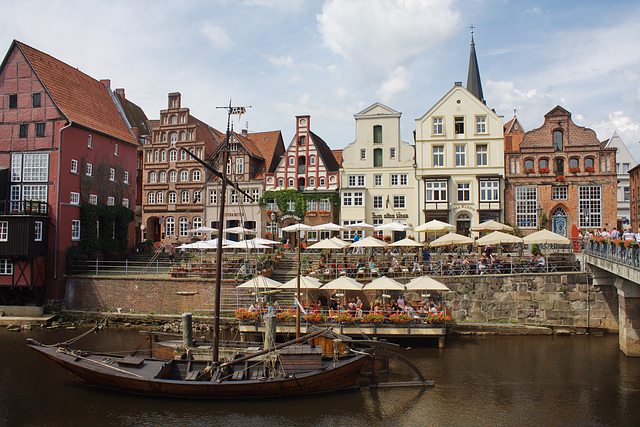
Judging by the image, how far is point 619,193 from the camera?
52531 millimetres

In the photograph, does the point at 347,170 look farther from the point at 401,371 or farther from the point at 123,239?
the point at 401,371

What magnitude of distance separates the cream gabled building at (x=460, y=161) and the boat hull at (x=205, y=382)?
24698 mm

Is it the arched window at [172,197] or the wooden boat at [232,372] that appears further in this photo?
the arched window at [172,197]

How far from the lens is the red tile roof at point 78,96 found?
3459 centimetres

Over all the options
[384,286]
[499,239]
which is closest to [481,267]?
[499,239]

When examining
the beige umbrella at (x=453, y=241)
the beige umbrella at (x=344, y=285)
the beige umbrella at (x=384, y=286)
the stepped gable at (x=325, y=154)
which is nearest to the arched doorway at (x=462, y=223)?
the beige umbrella at (x=453, y=241)

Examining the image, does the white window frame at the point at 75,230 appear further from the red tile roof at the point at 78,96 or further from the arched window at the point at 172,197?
the arched window at the point at 172,197

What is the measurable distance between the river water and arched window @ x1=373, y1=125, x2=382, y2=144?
23.9m

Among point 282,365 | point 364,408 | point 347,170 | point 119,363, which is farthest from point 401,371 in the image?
point 347,170

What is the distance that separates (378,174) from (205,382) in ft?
91.7

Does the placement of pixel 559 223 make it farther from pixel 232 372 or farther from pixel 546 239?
pixel 232 372

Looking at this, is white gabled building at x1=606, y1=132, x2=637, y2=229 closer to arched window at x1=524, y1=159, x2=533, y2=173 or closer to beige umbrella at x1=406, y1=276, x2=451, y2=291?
arched window at x1=524, y1=159, x2=533, y2=173

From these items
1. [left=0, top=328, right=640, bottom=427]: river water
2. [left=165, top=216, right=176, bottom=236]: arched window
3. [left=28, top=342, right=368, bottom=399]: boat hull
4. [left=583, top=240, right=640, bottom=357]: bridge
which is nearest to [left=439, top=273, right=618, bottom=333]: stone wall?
[left=583, top=240, right=640, bottom=357]: bridge

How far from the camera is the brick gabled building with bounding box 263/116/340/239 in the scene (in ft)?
137
